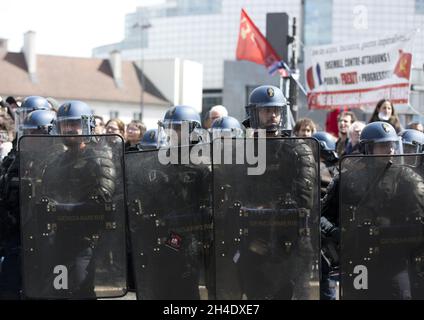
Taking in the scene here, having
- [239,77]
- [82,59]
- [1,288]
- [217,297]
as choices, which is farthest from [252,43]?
[82,59]

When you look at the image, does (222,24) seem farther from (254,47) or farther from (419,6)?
(254,47)

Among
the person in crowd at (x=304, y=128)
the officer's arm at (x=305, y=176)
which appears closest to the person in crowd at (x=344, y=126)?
the person in crowd at (x=304, y=128)

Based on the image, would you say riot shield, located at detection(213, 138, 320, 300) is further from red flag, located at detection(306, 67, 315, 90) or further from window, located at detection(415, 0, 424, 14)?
window, located at detection(415, 0, 424, 14)

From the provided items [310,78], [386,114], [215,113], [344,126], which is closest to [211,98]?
[310,78]

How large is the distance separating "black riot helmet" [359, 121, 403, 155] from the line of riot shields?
74cm

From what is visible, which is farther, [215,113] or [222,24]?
[222,24]

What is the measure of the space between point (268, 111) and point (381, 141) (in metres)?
0.82

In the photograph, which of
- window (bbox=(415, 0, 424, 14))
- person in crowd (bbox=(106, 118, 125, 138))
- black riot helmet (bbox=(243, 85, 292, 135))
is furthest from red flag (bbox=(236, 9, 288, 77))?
window (bbox=(415, 0, 424, 14))

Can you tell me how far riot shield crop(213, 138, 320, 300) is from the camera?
15.5ft

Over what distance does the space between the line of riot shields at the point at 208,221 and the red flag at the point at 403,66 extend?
267 inches

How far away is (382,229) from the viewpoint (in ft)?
15.7

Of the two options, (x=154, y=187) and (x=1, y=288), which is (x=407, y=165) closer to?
(x=154, y=187)

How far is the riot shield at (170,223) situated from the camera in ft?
16.5

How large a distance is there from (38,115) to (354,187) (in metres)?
2.79
